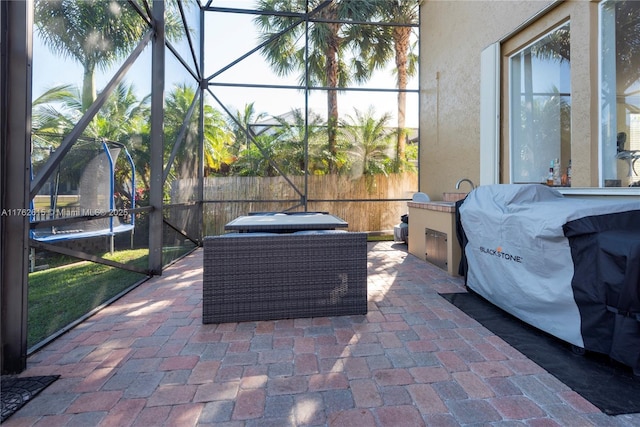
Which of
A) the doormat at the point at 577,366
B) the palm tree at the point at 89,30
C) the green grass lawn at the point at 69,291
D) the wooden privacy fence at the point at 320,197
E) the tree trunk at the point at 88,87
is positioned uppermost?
the palm tree at the point at 89,30

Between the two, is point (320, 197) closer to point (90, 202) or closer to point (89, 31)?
point (90, 202)

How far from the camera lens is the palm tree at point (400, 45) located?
7207mm

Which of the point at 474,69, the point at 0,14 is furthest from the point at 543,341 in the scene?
the point at 474,69

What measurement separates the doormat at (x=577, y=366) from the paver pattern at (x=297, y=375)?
0.21 feet

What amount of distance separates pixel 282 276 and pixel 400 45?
8072mm

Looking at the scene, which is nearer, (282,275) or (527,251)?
(527,251)

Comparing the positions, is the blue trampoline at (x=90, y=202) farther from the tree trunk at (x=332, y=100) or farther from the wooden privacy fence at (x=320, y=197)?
the tree trunk at (x=332, y=100)

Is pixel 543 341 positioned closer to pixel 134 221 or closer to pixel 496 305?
pixel 496 305

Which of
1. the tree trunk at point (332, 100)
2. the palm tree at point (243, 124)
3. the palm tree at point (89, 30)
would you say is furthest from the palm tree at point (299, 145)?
the palm tree at point (89, 30)

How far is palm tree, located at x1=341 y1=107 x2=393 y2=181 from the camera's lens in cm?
784

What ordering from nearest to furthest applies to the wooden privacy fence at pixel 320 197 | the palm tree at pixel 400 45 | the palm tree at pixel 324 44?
the wooden privacy fence at pixel 320 197, the palm tree at pixel 324 44, the palm tree at pixel 400 45

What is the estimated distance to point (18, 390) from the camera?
1.53 meters

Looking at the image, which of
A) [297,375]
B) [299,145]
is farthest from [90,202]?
[299,145]

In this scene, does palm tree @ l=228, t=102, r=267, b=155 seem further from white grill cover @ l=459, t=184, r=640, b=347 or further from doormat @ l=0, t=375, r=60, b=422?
doormat @ l=0, t=375, r=60, b=422
